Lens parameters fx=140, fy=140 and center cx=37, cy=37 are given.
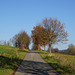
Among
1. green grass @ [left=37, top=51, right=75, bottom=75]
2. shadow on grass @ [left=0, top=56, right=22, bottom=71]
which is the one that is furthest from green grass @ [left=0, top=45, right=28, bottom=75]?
green grass @ [left=37, top=51, right=75, bottom=75]

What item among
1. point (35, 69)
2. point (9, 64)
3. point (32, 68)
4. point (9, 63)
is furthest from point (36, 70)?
point (9, 63)

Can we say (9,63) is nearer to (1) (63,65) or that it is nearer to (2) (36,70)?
(2) (36,70)

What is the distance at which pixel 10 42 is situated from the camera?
103 meters

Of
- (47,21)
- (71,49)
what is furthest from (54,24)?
(71,49)

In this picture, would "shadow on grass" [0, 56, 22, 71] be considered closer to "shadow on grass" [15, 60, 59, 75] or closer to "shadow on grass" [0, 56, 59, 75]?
"shadow on grass" [0, 56, 59, 75]

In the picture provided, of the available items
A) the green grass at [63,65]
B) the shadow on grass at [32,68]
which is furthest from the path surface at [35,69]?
the green grass at [63,65]

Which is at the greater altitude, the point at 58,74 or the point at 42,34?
the point at 42,34

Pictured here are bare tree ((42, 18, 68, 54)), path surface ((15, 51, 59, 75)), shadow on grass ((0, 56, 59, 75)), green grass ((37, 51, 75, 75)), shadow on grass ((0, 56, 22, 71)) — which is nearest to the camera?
path surface ((15, 51, 59, 75))

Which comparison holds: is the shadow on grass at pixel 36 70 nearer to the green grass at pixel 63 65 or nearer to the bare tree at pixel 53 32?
the green grass at pixel 63 65

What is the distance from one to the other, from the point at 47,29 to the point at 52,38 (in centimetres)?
263

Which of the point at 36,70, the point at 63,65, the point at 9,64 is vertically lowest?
the point at 36,70

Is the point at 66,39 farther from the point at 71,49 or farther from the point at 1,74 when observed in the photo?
the point at 71,49

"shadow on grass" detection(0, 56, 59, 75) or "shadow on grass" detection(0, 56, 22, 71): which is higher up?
"shadow on grass" detection(0, 56, 22, 71)

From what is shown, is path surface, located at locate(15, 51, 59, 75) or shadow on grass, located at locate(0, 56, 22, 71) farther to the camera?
shadow on grass, located at locate(0, 56, 22, 71)
